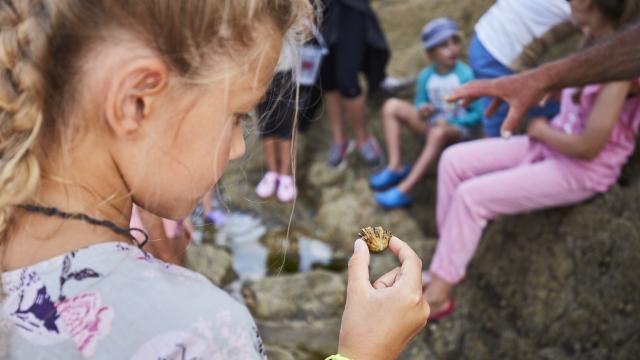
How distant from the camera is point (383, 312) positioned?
48.9 inches

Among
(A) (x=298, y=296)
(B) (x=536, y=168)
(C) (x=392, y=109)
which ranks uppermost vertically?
(B) (x=536, y=168)

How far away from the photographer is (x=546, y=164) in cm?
293

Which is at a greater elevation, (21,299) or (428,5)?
(21,299)

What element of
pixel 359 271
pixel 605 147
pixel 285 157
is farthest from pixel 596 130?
pixel 285 157

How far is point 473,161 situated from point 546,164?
0.41m

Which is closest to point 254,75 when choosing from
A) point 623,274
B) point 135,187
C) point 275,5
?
point 275,5

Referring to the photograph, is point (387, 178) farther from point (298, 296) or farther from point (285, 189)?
point (298, 296)

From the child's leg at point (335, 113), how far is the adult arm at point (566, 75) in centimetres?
212

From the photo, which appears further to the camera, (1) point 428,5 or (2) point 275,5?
(1) point 428,5

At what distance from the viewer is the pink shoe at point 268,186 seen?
14.9 feet

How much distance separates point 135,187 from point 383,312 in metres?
0.50

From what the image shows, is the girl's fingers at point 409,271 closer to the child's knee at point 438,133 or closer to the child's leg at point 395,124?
the child's knee at point 438,133

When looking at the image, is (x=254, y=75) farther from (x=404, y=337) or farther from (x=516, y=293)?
(x=516, y=293)

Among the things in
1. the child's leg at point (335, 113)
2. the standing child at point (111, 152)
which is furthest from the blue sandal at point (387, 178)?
the standing child at point (111, 152)
